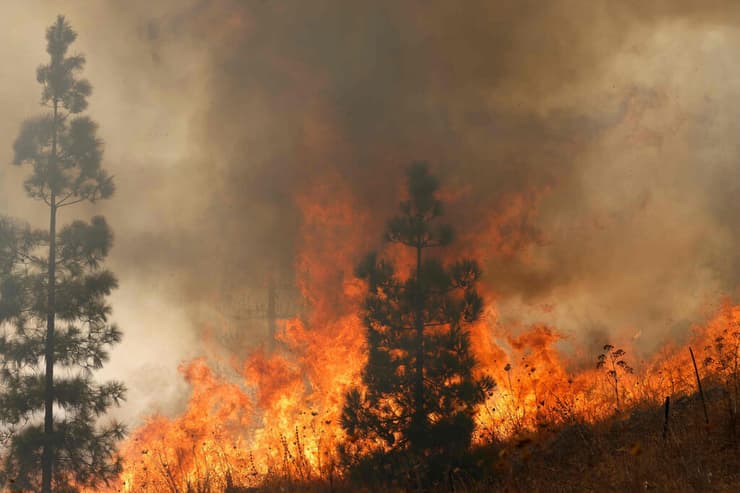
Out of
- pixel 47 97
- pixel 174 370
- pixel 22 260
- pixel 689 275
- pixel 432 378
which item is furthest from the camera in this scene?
pixel 174 370

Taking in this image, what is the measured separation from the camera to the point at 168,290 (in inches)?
1395

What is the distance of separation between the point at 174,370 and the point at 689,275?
26.4 metres

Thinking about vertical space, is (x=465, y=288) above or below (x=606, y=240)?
below

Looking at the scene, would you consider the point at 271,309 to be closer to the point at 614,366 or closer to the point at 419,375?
the point at 419,375

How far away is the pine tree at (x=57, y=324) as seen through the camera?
62.5ft

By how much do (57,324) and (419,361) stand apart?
13.1 meters

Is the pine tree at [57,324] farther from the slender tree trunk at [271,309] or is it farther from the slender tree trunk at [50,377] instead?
the slender tree trunk at [271,309]

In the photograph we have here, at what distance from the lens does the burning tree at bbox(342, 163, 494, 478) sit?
14.6 m

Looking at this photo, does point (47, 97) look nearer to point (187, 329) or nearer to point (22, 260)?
point (22, 260)

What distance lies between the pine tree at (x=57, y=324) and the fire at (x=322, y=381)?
2.37 m

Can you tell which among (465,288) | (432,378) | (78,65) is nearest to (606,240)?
(465,288)

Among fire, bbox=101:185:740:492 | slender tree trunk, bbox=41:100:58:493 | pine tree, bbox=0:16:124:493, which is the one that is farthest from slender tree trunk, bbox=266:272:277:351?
slender tree trunk, bbox=41:100:58:493

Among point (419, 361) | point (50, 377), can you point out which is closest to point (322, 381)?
point (419, 361)

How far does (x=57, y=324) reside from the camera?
2067 cm
